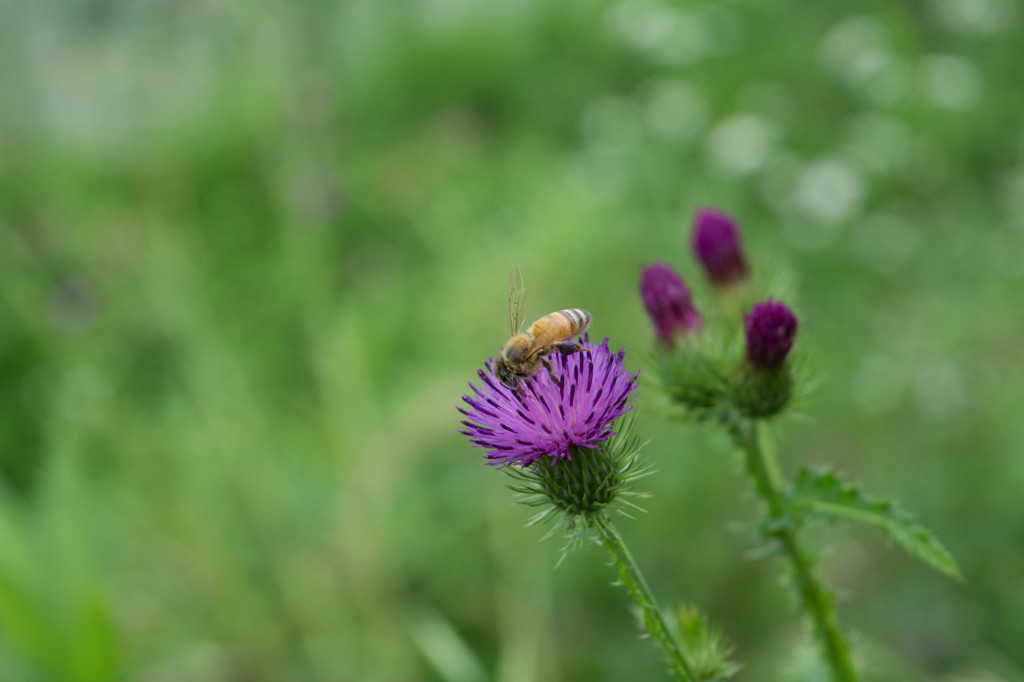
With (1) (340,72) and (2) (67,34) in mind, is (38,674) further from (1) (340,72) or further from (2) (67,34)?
(2) (67,34)

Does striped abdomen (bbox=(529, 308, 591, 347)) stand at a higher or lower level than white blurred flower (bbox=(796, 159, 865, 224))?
lower

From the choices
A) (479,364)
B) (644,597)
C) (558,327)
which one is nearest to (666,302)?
(558,327)

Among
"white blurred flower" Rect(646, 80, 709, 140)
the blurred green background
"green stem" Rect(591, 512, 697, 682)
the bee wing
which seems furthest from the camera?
"white blurred flower" Rect(646, 80, 709, 140)

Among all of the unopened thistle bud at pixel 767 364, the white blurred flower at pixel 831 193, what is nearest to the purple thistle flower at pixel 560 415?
the unopened thistle bud at pixel 767 364

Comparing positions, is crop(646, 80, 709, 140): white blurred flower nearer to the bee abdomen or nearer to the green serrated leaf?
the bee abdomen

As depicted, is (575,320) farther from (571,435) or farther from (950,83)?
(950,83)

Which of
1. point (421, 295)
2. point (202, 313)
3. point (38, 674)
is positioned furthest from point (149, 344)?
point (38, 674)

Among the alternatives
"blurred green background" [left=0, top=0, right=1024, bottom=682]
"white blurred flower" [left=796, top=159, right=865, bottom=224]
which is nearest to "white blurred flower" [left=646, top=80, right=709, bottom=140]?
"blurred green background" [left=0, top=0, right=1024, bottom=682]
